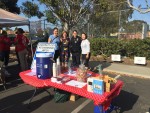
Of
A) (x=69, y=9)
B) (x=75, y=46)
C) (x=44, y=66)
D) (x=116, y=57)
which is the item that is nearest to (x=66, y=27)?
(x=69, y=9)

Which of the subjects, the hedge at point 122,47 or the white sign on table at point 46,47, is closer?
the white sign on table at point 46,47

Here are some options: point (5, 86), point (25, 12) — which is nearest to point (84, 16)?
point (25, 12)

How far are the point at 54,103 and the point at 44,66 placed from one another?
1749mm

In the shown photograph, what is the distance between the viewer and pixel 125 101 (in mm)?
6430

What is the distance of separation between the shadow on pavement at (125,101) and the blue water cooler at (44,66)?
222 centimetres

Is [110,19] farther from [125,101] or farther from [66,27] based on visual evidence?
[125,101]

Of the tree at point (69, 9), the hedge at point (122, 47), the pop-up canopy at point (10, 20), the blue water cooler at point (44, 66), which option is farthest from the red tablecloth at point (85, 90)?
the tree at point (69, 9)

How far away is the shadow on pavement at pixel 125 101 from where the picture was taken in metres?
5.97

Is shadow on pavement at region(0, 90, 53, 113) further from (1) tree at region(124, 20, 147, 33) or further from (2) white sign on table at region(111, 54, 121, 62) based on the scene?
(1) tree at region(124, 20, 147, 33)

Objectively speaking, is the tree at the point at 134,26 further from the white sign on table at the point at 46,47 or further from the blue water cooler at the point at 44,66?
the blue water cooler at the point at 44,66

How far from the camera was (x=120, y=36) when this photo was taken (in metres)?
14.7

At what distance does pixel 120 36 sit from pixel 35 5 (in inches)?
464

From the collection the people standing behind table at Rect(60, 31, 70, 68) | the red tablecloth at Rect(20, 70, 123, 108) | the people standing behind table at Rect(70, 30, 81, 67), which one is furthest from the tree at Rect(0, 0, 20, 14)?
the red tablecloth at Rect(20, 70, 123, 108)

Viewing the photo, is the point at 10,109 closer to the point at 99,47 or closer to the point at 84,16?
the point at 99,47
